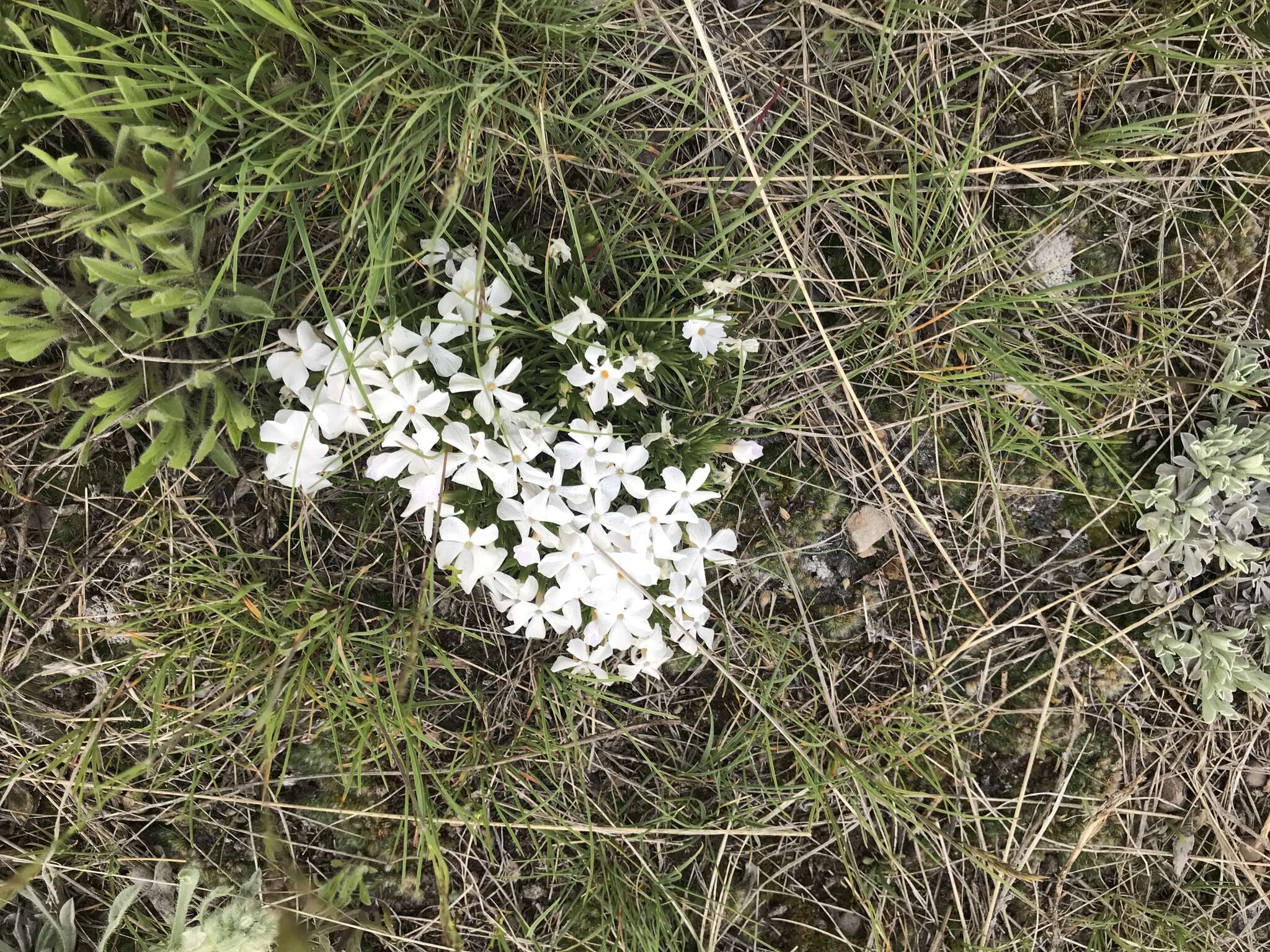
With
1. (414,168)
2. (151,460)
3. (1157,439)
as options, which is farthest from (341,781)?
(1157,439)

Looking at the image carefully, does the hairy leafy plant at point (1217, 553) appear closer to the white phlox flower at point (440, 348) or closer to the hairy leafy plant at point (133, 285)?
the white phlox flower at point (440, 348)

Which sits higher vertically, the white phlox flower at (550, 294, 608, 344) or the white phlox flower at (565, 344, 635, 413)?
the white phlox flower at (550, 294, 608, 344)

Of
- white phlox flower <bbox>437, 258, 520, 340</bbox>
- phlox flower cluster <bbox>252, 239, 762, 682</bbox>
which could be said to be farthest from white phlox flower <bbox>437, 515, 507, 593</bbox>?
white phlox flower <bbox>437, 258, 520, 340</bbox>

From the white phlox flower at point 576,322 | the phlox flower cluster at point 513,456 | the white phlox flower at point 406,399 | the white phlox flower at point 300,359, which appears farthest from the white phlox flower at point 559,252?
the white phlox flower at point 300,359

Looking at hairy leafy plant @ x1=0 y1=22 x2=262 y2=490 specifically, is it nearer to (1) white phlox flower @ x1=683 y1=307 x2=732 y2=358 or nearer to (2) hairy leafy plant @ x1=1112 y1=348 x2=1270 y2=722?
(1) white phlox flower @ x1=683 y1=307 x2=732 y2=358

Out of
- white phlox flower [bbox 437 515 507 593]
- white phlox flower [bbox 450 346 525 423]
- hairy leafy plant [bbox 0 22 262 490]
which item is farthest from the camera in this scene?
white phlox flower [bbox 437 515 507 593]

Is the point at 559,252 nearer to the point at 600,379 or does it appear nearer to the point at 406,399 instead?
the point at 600,379

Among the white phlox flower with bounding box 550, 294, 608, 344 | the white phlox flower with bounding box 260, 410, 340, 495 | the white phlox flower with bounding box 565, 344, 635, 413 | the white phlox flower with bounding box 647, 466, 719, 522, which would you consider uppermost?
the white phlox flower with bounding box 550, 294, 608, 344
